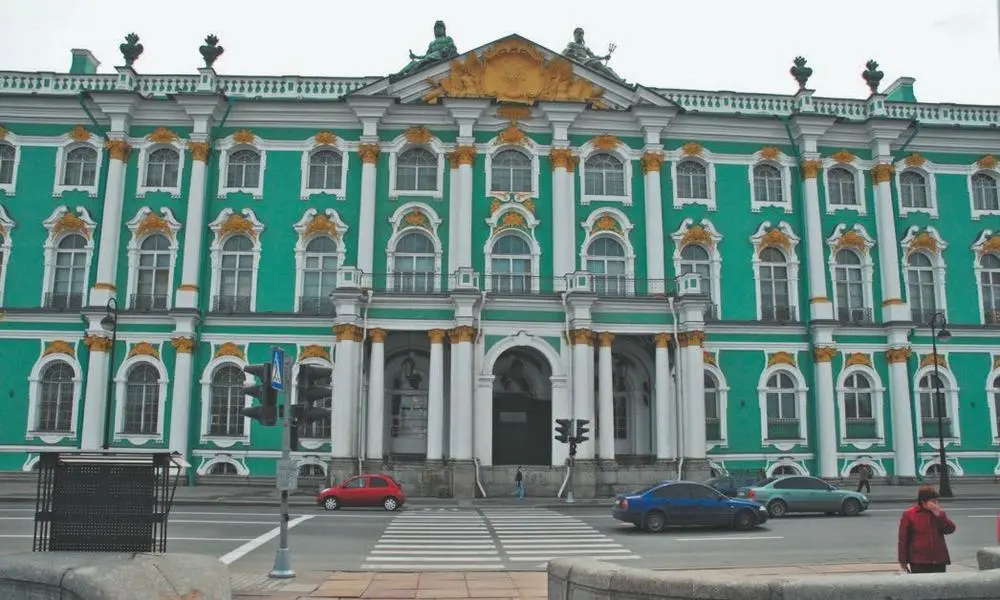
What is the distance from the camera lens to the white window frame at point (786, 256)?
125 feet

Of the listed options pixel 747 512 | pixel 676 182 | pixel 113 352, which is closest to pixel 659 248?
pixel 676 182

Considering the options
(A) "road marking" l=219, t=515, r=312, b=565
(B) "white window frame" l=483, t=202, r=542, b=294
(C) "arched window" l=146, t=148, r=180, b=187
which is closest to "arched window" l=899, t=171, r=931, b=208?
(B) "white window frame" l=483, t=202, r=542, b=294

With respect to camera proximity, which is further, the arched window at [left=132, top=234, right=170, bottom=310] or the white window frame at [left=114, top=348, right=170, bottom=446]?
the arched window at [left=132, top=234, right=170, bottom=310]

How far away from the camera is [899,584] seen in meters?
7.38

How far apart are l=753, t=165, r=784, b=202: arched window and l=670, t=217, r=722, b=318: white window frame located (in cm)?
289

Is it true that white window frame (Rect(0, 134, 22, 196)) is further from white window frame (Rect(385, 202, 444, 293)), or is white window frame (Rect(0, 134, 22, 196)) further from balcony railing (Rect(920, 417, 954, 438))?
balcony railing (Rect(920, 417, 954, 438))

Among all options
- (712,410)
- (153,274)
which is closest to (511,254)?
(712,410)

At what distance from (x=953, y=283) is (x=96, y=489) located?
38531mm

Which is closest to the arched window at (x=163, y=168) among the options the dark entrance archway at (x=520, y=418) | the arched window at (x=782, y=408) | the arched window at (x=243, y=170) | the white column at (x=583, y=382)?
the arched window at (x=243, y=170)

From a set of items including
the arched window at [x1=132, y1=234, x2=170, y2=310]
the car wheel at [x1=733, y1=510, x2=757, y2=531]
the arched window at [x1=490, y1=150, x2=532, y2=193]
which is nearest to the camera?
the car wheel at [x1=733, y1=510, x2=757, y2=531]

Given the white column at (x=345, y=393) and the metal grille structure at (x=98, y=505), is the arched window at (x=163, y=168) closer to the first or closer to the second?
the white column at (x=345, y=393)

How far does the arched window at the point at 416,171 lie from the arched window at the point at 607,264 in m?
7.71

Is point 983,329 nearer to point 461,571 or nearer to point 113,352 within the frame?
point 461,571

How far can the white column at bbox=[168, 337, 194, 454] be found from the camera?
34.5 m
